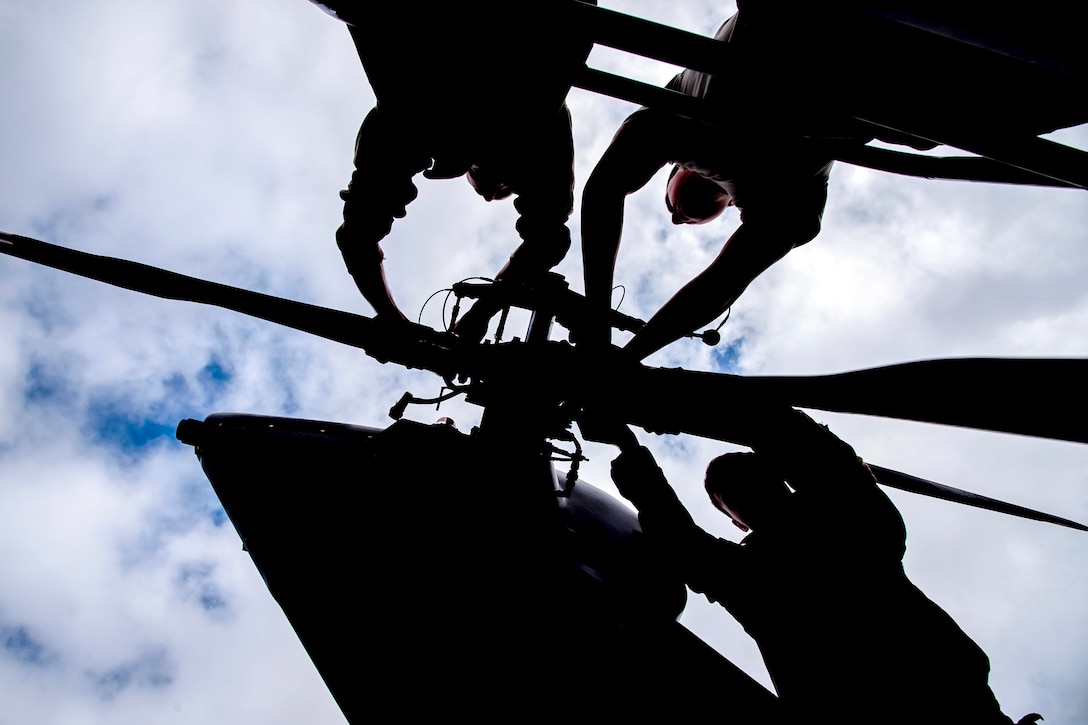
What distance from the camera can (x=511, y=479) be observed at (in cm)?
231

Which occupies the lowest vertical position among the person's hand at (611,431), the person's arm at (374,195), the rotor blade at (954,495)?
the rotor blade at (954,495)

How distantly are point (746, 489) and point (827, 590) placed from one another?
785 millimetres

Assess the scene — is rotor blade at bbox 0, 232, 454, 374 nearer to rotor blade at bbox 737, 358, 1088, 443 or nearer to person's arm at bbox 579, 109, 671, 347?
person's arm at bbox 579, 109, 671, 347

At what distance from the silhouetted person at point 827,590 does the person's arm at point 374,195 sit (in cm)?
222

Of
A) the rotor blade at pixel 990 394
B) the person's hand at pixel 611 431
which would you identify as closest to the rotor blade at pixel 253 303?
the person's hand at pixel 611 431

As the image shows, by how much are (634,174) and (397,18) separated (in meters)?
1.48

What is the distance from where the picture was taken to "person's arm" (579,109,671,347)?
2590 millimetres

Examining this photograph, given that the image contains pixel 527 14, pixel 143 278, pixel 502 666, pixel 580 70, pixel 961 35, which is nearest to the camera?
pixel 961 35

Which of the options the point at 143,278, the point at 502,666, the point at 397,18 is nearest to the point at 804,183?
the point at 397,18

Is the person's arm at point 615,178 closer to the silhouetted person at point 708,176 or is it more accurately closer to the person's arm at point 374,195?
the silhouetted person at point 708,176

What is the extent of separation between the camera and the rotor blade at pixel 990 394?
3.12 ft

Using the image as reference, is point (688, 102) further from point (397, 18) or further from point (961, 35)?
point (397, 18)

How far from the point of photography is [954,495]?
3.38m

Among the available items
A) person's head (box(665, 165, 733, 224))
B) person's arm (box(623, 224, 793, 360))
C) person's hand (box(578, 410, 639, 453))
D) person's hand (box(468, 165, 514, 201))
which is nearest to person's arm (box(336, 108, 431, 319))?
person's hand (box(468, 165, 514, 201))
